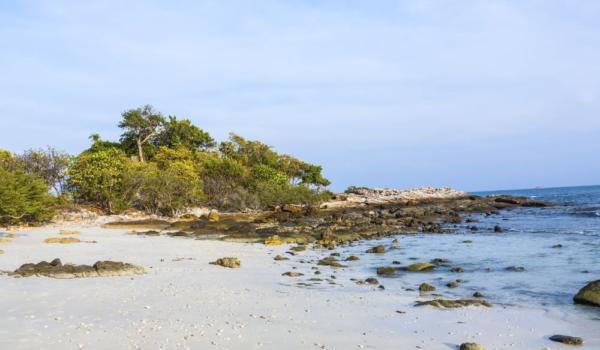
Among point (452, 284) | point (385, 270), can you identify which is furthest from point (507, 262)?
point (452, 284)

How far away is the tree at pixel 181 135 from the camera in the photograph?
59906 millimetres

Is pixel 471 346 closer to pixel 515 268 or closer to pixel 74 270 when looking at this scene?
pixel 515 268

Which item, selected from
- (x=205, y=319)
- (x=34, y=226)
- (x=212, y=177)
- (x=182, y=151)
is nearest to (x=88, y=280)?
(x=205, y=319)

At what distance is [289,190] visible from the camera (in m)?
52.4

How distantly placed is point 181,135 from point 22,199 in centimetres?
3620

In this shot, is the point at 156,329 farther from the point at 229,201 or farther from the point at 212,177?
the point at 212,177

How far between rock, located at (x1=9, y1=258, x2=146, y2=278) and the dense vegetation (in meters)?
12.7

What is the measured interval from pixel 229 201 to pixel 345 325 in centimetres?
4092

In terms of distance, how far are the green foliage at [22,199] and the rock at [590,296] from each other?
932 inches

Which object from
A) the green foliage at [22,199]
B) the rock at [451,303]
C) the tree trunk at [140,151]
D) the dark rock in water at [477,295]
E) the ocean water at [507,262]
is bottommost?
the ocean water at [507,262]

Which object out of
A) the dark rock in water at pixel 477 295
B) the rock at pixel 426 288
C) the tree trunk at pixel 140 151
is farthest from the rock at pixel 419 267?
the tree trunk at pixel 140 151

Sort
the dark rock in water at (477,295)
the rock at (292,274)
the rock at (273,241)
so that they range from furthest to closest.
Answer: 1. the rock at (273,241)
2. the rock at (292,274)
3. the dark rock in water at (477,295)

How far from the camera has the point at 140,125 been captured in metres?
57.4

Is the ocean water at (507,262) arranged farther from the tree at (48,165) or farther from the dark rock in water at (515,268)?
the tree at (48,165)
